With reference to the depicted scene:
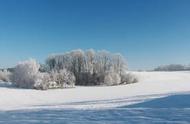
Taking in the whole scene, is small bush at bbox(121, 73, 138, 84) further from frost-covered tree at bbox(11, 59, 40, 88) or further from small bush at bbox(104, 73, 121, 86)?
frost-covered tree at bbox(11, 59, 40, 88)

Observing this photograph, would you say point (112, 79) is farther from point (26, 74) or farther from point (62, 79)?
point (26, 74)

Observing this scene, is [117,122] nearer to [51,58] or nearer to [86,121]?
[86,121]

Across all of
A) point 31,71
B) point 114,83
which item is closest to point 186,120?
point 31,71

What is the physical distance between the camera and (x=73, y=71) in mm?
61125

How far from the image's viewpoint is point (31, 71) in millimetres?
48500

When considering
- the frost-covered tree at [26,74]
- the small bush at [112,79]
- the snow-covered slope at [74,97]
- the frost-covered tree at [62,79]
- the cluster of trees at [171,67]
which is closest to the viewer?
the snow-covered slope at [74,97]

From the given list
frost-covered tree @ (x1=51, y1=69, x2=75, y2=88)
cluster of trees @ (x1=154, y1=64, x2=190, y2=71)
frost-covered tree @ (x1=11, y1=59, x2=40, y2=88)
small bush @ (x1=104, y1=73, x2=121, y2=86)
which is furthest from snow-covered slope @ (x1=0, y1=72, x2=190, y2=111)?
cluster of trees @ (x1=154, y1=64, x2=190, y2=71)

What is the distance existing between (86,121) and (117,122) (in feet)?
4.54

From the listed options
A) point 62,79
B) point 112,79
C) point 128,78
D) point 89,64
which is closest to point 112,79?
point 112,79

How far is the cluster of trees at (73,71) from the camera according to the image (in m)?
48.0

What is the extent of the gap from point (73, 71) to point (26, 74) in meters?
14.2

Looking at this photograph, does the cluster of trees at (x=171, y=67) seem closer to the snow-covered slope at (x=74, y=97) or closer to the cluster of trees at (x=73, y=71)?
the cluster of trees at (x=73, y=71)

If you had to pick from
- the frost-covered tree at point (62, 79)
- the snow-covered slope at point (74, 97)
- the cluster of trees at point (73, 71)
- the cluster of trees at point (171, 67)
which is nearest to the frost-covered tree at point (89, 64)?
the cluster of trees at point (73, 71)

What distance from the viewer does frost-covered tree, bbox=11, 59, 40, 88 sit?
155 feet
